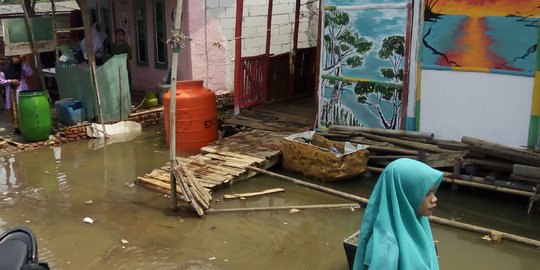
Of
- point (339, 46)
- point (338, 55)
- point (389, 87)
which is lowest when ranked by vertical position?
point (389, 87)

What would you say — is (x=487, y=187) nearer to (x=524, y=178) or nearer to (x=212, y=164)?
(x=524, y=178)

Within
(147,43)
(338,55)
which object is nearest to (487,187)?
(338,55)

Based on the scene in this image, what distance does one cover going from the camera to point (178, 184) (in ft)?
22.5

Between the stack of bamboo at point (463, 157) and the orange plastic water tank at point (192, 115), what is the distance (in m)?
2.35

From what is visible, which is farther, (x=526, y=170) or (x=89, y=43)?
(x=89, y=43)

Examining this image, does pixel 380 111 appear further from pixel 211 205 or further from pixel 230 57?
pixel 230 57

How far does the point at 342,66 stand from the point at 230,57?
16.5ft

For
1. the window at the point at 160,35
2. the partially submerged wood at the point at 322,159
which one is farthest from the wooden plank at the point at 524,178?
the window at the point at 160,35

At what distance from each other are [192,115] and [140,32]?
551 centimetres

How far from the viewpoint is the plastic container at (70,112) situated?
1116 cm

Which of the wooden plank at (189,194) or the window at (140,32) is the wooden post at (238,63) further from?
the wooden plank at (189,194)

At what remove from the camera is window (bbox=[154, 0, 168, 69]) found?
13.4m

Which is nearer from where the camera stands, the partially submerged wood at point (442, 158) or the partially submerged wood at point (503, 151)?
the partially submerged wood at point (503, 151)

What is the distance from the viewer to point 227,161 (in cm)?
852
